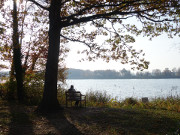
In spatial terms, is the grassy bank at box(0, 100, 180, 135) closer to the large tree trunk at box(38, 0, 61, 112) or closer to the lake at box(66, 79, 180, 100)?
the large tree trunk at box(38, 0, 61, 112)

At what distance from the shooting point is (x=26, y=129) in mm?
4852

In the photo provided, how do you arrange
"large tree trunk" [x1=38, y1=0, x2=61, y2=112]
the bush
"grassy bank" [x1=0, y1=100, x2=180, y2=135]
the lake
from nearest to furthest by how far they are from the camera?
"grassy bank" [x1=0, y1=100, x2=180, y2=135] → "large tree trunk" [x1=38, y1=0, x2=61, y2=112] → the bush → the lake

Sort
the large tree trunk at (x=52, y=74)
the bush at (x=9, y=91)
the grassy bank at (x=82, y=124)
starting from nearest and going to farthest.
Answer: the grassy bank at (x=82, y=124) → the large tree trunk at (x=52, y=74) → the bush at (x=9, y=91)

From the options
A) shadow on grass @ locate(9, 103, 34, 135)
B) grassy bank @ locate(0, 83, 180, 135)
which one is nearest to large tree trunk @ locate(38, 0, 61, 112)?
grassy bank @ locate(0, 83, 180, 135)

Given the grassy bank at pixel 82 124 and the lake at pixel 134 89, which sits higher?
the grassy bank at pixel 82 124

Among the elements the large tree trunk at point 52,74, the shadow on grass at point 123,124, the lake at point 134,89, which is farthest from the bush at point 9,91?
the shadow on grass at point 123,124

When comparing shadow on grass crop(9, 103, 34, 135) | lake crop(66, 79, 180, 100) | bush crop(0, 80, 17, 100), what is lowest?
lake crop(66, 79, 180, 100)

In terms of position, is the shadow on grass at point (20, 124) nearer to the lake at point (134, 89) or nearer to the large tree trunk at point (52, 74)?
the large tree trunk at point (52, 74)

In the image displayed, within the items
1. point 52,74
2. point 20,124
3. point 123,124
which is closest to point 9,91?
point 52,74

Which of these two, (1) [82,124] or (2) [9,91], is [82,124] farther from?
(2) [9,91]

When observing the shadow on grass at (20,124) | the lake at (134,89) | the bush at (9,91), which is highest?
the bush at (9,91)

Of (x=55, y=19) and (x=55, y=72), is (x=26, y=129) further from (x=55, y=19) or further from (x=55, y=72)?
(x=55, y=19)

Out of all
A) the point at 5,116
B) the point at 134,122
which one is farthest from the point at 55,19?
the point at 134,122

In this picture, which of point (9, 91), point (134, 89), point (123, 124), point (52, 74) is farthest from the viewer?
point (134, 89)
